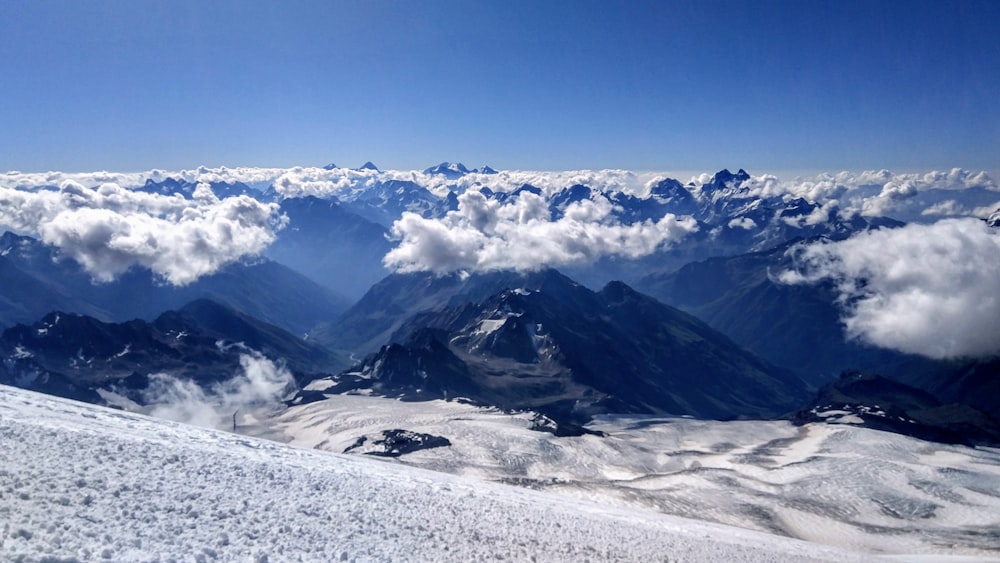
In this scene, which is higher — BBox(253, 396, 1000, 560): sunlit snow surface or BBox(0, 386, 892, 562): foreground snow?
BBox(0, 386, 892, 562): foreground snow

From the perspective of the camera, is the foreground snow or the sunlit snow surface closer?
the foreground snow

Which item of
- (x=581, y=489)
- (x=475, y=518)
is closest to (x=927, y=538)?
(x=581, y=489)

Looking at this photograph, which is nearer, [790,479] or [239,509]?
[239,509]

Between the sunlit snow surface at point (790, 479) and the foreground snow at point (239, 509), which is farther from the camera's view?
the sunlit snow surface at point (790, 479)

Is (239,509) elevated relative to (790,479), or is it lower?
elevated

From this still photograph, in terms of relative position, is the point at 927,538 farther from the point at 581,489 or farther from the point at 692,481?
the point at 581,489
